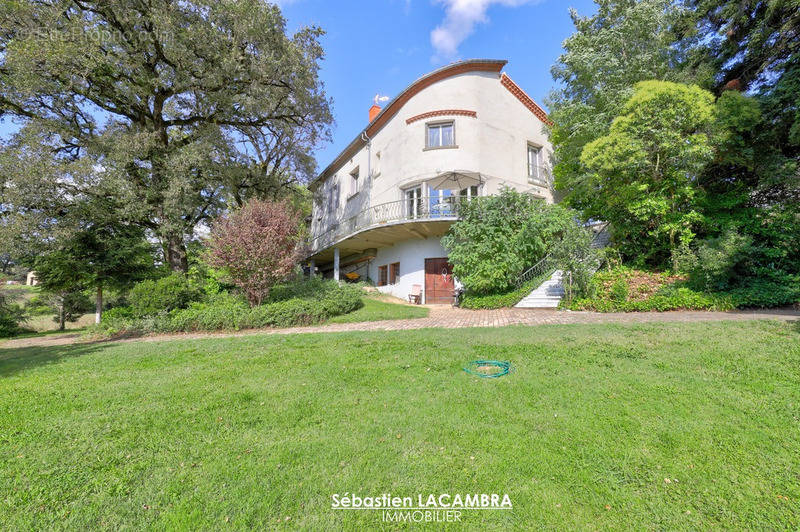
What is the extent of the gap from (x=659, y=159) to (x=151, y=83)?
18212 millimetres

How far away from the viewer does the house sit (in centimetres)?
1426

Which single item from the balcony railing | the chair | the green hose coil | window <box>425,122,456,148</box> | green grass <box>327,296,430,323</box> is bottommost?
the green hose coil

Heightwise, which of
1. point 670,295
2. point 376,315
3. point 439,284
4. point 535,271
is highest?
point 535,271

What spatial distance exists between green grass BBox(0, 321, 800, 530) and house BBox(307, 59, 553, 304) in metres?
Result: 9.77

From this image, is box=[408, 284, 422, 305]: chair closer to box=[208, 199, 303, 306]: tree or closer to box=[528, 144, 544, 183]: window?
box=[208, 199, 303, 306]: tree

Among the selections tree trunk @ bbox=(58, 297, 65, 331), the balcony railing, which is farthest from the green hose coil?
tree trunk @ bbox=(58, 297, 65, 331)

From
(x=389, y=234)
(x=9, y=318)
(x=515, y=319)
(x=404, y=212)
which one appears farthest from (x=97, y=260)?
(x=515, y=319)

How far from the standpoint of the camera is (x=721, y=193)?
34.2 feet

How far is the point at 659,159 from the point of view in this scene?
9742 millimetres

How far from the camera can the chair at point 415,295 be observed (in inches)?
558

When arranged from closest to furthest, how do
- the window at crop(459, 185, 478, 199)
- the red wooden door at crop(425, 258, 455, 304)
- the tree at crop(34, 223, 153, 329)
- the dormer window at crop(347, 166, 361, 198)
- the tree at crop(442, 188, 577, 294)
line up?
the tree at crop(442, 188, 577, 294) < the tree at crop(34, 223, 153, 329) < the red wooden door at crop(425, 258, 455, 304) < the window at crop(459, 185, 478, 199) < the dormer window at crop(347, 166, 361, 198)

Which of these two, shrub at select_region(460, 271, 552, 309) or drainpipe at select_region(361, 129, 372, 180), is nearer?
shrub at select_region(460, 271, 552, 309)

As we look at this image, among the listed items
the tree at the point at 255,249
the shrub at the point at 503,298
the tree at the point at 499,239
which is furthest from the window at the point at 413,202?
the tree at the point at 255,249

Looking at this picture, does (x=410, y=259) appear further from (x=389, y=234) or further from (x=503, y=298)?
(x=503, y=298)
